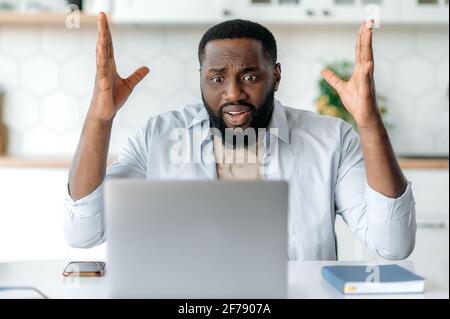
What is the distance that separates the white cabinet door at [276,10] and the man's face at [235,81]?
1079mm

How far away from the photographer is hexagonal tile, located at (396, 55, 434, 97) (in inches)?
94.6

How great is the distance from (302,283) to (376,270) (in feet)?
0.33

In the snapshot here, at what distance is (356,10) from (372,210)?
1334mm

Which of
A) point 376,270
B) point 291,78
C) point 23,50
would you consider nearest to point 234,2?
point 291,78

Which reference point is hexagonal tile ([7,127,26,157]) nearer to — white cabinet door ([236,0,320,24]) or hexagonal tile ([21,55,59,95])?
hexagonal tile ([21,55,59,95])

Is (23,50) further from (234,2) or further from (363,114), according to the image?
(363,114)

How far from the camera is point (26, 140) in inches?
94.5

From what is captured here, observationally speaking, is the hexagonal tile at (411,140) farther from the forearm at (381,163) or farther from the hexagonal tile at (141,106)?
the forearm at (381,163)

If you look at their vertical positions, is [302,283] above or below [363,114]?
below

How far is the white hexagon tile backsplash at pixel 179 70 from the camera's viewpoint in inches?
94.3

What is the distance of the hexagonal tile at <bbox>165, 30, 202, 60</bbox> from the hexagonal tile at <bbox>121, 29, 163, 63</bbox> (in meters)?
0.03

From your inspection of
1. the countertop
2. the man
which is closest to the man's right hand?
the man

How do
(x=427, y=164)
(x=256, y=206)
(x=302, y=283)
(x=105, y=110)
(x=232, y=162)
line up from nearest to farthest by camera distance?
(x=256, y=206) → (x=302, y=283) → (x=105, y=110) → (x=232, y=162) → (x=427, y=164)
